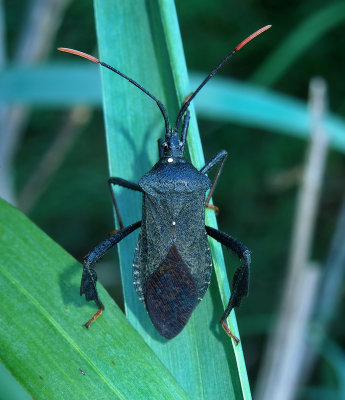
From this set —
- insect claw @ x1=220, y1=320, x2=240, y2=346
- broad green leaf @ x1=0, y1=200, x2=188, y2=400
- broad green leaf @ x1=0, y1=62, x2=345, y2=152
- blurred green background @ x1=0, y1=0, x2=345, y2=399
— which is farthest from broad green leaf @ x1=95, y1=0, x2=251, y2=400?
blurred green background @ x1=0, y1=0, x2=345, y2=399

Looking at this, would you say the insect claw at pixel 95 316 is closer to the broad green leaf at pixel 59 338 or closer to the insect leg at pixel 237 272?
the broad green leaf at pixel 59 338

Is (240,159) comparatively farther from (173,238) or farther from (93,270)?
(93,270)

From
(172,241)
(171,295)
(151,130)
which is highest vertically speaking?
(151,130)

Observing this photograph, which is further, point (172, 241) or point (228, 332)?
point (172, 241)

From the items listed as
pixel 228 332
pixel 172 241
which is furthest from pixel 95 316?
pixel 172 241

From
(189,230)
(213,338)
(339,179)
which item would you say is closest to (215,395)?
(213,338)

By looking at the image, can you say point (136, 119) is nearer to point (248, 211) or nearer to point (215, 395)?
point (215, 395)
